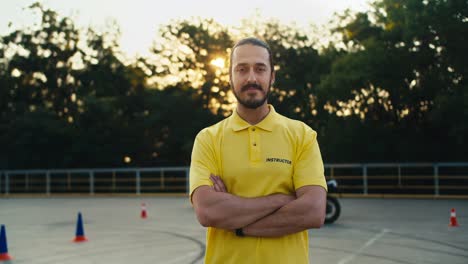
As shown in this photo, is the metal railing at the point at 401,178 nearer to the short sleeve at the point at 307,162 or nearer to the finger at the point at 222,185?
the short sleeve at the point at 307,162

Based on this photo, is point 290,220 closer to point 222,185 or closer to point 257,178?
point 257,178

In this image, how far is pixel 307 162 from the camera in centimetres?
297

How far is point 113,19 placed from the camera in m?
43.5

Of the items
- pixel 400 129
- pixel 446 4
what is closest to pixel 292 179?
pixel 446 4

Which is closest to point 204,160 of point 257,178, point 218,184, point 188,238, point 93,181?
point 218,184

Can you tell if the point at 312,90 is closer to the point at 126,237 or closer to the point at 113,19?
the point at 113,19

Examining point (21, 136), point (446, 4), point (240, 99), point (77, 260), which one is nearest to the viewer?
point (240, 99)

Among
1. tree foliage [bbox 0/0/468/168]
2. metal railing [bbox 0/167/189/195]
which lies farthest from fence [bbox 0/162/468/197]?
tree foliage [bbox 0/0/468/168]

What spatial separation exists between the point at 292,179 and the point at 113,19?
4245cm

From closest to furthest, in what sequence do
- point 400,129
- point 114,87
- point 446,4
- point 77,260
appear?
1. point 77,260
2. point 446,4
3. point 400,129
4. point 114,87

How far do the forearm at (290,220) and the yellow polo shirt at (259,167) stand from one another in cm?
4

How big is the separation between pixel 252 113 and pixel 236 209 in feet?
1.56

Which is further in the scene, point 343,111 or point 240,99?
point 343,111

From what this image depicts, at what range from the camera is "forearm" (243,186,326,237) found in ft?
9.41
